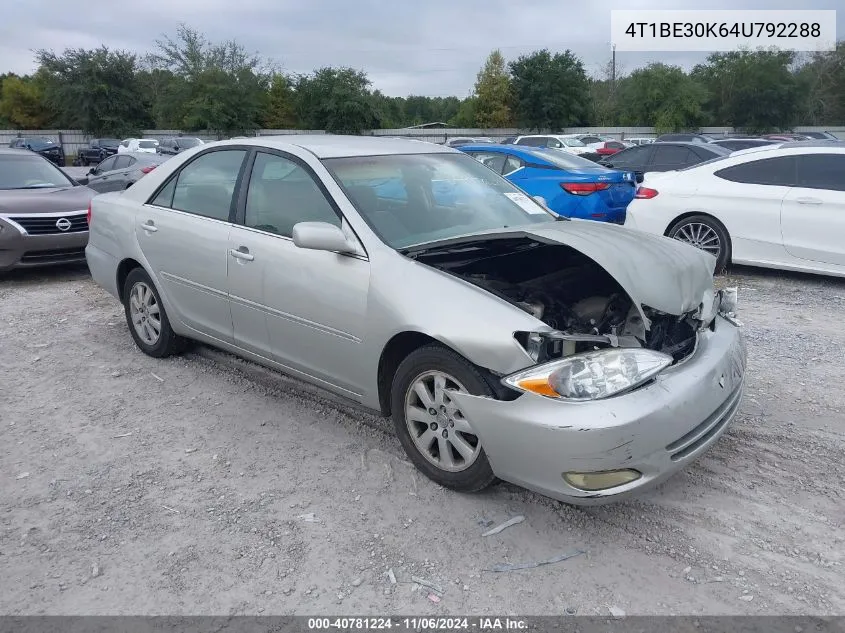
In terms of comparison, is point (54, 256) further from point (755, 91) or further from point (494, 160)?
point (755, 91)

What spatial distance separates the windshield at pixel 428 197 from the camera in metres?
3.79

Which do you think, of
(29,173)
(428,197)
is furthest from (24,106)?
(428,197)

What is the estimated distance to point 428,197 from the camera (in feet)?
13.6

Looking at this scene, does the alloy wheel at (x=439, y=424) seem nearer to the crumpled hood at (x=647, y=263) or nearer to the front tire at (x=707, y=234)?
the crumpled hood at (x=647, y=263)

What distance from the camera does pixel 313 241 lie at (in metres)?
3.48

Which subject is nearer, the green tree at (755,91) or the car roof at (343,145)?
the car roof at (343,145)

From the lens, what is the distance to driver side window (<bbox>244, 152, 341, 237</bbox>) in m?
3.89

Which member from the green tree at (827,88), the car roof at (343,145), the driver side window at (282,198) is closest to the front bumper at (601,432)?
the driver side window at (282,198)

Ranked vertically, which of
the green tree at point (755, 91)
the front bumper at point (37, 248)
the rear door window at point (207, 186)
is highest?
the green tree at point (755, 91)

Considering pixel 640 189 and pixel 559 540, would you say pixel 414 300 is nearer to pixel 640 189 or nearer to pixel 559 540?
pixel 559 540

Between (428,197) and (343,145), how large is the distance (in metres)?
0.68

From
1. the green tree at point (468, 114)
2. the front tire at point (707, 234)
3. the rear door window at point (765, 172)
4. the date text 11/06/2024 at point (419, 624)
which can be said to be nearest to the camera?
the date text 11/06/2024 at point (419, 624)

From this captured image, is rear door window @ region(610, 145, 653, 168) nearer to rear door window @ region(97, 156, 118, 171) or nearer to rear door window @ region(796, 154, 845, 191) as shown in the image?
rear door window @ region(796, 154, 845, 191)

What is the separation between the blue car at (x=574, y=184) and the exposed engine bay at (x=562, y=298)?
4.94 m
